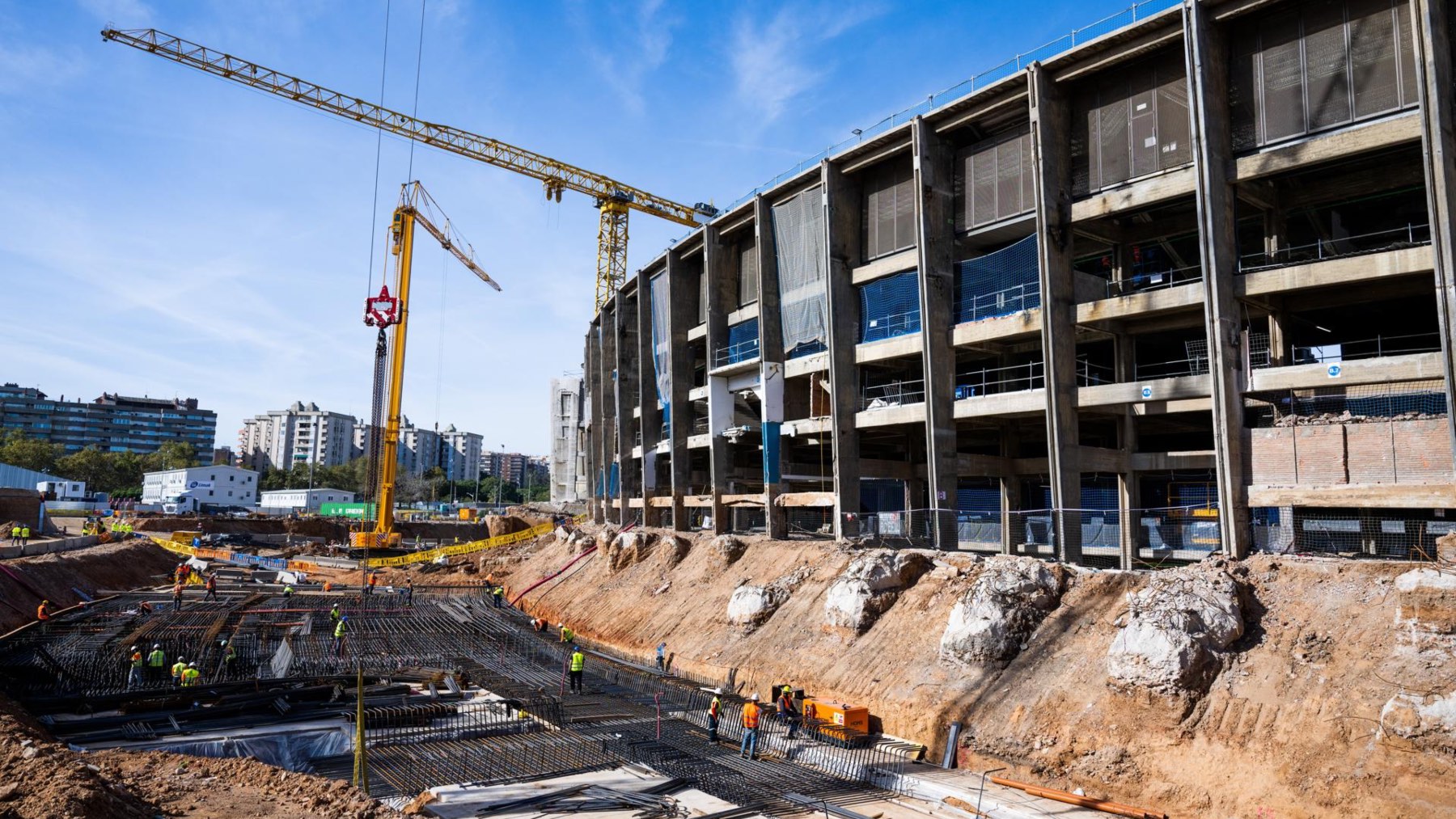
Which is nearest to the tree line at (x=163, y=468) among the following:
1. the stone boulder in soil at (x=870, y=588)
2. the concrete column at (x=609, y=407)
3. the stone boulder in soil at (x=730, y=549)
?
the concrete column at (x=609, y=407)

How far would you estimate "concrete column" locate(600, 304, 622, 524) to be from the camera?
50688 millimetres

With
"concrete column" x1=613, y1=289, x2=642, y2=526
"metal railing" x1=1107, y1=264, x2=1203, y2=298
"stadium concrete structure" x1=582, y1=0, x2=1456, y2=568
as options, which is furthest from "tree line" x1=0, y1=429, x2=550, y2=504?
"metal railing" x1=1107, y1=264, x2=1203, y2=298

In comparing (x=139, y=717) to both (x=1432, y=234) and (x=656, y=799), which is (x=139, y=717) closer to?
(x=656, y=799)

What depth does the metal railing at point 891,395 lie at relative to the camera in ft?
99.5

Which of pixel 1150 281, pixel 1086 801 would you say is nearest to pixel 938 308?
pixel 1150 281

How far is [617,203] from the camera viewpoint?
3155 inches

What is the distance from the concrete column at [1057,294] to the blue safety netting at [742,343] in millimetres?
14434

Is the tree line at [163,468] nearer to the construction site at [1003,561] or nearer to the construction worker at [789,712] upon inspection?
the construction site at [1003,561]

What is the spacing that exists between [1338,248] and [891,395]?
52.2 ft

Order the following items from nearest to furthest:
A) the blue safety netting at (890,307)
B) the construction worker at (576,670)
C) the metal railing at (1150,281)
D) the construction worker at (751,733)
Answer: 1. the construction worker at (751,733)
2. the construction worker at (576,670)
3. the metal railing at (1150,281)
4. the blue safety netting at (890,307)

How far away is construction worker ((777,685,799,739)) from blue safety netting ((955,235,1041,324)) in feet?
46.1

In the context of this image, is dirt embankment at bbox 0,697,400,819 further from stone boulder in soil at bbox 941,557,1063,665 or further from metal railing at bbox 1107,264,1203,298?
metal railing at bbox 1107,264,1203,298

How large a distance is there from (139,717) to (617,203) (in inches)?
2664

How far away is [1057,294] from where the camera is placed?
24.0 m
